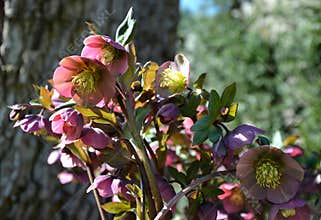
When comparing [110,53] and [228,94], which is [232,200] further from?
[110,53]

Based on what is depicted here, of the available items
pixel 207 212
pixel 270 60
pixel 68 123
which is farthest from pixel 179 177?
pixel 270 60

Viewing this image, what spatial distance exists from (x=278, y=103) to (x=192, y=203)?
3.52 meters

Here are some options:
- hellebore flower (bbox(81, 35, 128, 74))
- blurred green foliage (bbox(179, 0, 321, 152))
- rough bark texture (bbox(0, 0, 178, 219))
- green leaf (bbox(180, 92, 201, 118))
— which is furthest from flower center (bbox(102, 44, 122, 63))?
blurred green foliage (bbox(179, 0, 321, 152))

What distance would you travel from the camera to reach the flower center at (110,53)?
19.7 inches

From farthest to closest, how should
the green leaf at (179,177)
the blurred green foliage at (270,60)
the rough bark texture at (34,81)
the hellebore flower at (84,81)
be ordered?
1. the blurred green foliage at (270,60)
2. the rough bark texture at (34,81)
3. the green leaf at (179,177)
4. the hellebore flower at (84,81)

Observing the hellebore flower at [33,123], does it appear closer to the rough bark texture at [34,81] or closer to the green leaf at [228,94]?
the green leaf at [228,94]

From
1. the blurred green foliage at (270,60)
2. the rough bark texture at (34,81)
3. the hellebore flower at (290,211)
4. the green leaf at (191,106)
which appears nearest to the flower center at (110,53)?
the green leaf at (191,106)

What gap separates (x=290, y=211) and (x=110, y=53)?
9.4 inches

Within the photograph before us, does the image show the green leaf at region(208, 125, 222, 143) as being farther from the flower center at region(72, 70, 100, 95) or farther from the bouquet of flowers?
the flower center at region(72, 70, 100, 95)

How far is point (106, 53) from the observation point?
0.51m

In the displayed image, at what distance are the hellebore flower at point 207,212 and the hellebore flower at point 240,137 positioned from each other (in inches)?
2.9

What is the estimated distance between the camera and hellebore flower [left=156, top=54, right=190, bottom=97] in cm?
56

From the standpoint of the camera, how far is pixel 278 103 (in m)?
4.01

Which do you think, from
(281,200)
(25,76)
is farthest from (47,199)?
(281,200)
